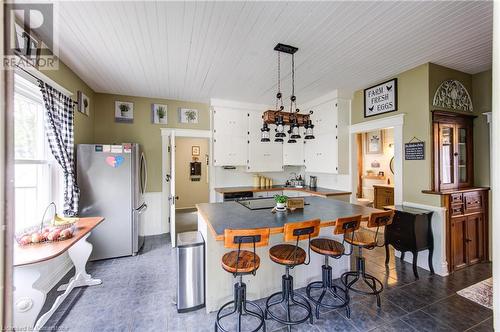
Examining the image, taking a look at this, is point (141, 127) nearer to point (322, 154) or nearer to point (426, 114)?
point (322, 154)

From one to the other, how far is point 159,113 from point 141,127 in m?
0.44

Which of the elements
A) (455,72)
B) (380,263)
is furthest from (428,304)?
(455,72)

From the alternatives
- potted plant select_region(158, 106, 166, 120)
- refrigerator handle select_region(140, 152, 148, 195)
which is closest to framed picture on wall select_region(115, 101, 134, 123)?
potted plant select_region(158, 106, 166, 120)

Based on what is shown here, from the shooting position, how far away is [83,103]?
3424 millimetres

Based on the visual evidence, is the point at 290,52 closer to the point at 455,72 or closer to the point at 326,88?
the point at 326,88

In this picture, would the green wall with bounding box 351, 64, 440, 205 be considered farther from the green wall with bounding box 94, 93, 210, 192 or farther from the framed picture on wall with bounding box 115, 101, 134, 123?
the framed picture on wall with bounding box 115, 101, 134, 123

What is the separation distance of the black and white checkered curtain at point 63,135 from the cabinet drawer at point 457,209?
4.97 metres

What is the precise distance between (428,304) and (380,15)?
2.86 metres

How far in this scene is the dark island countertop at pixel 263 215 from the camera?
1.91 metres

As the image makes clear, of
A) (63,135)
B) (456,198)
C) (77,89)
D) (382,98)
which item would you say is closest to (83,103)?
(77,89)

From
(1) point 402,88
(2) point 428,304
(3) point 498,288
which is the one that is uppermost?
(1) point 402,88

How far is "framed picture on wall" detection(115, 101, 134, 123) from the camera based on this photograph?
13.4 feet

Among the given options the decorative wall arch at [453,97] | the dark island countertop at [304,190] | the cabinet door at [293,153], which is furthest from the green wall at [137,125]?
the decorative wall arch at [453,97]

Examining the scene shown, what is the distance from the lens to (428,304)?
224 centimetres
